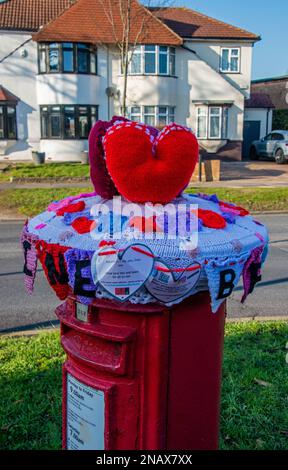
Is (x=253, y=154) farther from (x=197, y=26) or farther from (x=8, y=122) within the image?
(x=8, y=122)

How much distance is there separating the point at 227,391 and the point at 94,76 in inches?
915

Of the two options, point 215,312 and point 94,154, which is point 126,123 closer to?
point 94,154

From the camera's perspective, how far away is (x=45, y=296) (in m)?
6.34

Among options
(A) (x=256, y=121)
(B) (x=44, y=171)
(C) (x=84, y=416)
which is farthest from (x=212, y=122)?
(C) (x=84, y=416)

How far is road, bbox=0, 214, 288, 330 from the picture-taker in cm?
559

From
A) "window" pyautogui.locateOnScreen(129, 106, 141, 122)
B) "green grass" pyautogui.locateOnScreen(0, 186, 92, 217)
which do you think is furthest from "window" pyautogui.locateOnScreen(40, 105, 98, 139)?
"green grass" pyautogui.locateOnScreen(0, 186, 92, 217)

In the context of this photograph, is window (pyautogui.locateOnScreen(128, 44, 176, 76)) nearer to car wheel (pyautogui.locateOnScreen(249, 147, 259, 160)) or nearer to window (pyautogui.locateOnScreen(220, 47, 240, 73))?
window (pyautogui.locateOnScreen(220, 47, 240, 73))

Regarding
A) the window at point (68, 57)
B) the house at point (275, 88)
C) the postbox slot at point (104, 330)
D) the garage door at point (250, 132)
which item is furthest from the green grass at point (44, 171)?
the house at point (275, 88)

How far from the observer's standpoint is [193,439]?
7.60 ft

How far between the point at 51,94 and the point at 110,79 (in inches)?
127

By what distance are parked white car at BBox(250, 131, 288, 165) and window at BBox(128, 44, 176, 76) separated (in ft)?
22.0

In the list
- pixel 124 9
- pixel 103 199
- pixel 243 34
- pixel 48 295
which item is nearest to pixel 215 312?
pixel 103 199

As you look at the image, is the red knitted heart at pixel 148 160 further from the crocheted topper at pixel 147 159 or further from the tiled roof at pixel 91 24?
the tiled roof at pixel 91 24
